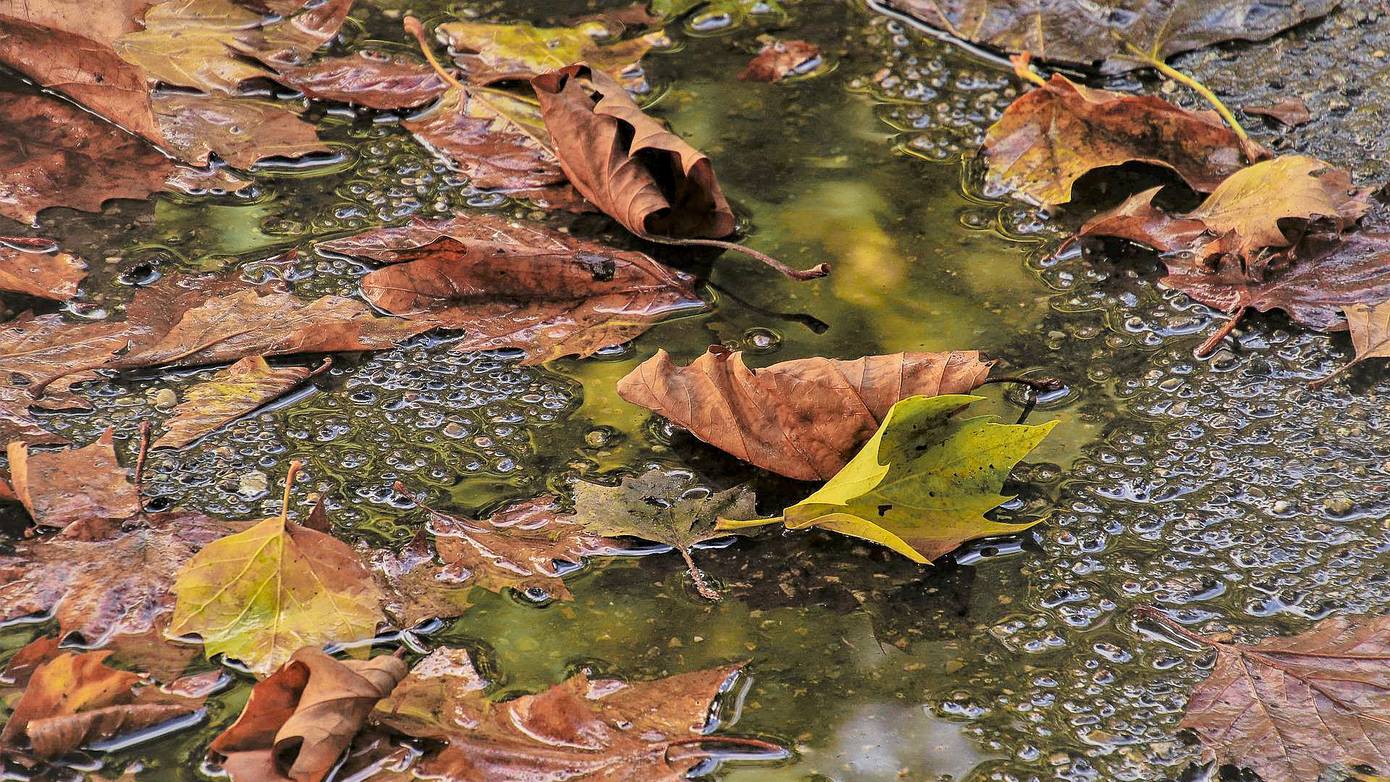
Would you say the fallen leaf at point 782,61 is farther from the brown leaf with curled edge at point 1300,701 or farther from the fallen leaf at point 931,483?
the brown leaf with curled edge at point 1300,701

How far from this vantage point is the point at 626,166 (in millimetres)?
1967

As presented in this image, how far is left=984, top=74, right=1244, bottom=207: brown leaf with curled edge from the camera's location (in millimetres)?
2100

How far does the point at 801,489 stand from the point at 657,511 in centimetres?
19

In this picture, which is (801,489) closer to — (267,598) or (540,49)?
(267,598)

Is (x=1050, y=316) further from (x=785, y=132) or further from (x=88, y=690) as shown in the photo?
(x=88, y=690)

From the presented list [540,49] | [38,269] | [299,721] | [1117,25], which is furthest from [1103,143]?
[38,269]

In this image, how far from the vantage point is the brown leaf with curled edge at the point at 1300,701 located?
120 cm

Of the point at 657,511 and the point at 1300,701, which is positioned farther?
the point at 657,511

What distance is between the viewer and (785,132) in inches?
89.0

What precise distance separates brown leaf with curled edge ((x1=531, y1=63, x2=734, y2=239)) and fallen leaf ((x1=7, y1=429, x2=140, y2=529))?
83 centimetres

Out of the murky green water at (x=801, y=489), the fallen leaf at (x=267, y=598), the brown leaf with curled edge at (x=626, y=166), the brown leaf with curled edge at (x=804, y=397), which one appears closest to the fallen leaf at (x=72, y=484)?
the murky green water at (x=801, y=489)

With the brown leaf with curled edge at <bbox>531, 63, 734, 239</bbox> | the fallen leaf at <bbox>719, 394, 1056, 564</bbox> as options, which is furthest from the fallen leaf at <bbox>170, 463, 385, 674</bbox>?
the brown leaf with curled edge at <bbox>531, 63, 734, 239</bbox>

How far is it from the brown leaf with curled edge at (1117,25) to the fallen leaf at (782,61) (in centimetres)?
29

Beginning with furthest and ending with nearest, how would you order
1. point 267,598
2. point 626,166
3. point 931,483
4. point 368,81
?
point 368,81 → point 626,166 → point 931,483 → point 267,598
